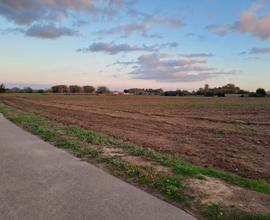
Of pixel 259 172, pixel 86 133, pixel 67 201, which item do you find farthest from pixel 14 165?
pixel 259 172

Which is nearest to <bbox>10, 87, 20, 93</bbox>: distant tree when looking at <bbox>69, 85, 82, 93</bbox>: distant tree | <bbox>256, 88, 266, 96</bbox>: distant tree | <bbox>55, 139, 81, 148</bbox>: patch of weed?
<bbox>69, 85, 82, 93</bbox>: distant tree

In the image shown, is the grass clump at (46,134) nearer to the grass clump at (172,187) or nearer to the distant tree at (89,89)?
the grass clump at (172,187)

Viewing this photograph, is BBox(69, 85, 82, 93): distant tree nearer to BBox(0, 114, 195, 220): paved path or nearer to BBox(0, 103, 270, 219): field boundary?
BBox(0, 103, 270, 219): field boundary

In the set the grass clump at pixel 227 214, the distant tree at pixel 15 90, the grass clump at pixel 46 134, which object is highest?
the distant tree at pixel 15 90

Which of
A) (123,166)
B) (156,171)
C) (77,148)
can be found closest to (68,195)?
(123,166)

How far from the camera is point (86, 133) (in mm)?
10656

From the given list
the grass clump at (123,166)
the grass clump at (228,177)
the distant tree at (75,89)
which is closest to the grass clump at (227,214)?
the grass clump at (228,177)

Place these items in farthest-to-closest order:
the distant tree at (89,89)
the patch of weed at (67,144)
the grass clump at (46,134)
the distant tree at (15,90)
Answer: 1. the distant tree at (89,89)
2. the distant tree at (15,90)
3. the grass clump at (46,134)
4. the patch of weed at (67,144)

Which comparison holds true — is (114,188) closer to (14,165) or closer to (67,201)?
(67,201)

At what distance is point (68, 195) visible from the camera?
13.9ft

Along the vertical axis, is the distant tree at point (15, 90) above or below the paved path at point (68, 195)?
above

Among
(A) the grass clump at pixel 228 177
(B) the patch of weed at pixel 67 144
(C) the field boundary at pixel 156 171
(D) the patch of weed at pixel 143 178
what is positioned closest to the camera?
(C) the field boundary at pixel 156 171

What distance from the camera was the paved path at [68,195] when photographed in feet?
11.8

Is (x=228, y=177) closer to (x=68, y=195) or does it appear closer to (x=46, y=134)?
(x=68, y=195)
